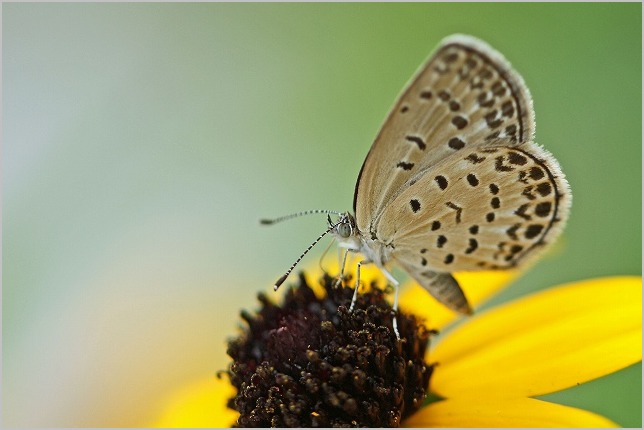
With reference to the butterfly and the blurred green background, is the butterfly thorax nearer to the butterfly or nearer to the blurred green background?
the butterfly

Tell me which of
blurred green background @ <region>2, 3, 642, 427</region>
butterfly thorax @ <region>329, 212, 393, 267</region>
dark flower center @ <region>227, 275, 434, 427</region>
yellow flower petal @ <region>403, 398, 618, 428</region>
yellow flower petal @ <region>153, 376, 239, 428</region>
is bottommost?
yellow flower petal @ <region>403, 398, 618, 428</region>

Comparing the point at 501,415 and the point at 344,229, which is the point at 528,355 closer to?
the point at 501,415

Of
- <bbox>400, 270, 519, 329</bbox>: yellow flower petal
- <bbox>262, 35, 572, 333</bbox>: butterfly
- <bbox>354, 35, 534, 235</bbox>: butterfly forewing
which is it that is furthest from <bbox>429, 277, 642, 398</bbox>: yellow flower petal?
<bbox>354, 35, 534, 235</bbox>: butterfly forewing

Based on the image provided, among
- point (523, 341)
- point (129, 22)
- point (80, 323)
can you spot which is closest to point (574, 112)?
point (523, 341)

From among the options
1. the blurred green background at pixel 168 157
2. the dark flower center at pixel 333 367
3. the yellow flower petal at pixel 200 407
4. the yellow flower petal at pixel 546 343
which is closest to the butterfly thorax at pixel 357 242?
the dark flower center at pixel 333 367

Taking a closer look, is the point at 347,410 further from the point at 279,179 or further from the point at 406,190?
the point at 279,179

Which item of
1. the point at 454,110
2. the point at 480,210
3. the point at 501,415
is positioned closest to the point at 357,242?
the point at 480,210

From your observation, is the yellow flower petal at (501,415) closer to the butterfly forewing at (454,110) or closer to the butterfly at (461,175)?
the butterfly at (461,175)
